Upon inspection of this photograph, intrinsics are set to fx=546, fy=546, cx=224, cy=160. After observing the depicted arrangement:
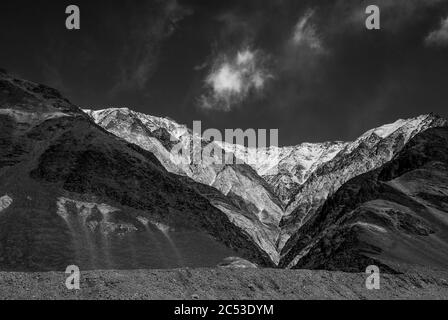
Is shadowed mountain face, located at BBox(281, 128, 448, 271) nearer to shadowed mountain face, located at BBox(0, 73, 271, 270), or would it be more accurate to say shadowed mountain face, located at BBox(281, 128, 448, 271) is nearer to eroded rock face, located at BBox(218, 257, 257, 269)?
eroded rock face, located at BBox(218, 257, 257, 269)

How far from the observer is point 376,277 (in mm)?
50031

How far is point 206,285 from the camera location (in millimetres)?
39125

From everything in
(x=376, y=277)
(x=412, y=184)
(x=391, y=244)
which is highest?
(x=412, y=184)

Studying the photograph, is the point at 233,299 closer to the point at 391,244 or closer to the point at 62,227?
the point at 391,244

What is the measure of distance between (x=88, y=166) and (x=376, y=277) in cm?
14375

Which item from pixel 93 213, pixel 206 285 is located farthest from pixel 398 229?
pixel 206 285

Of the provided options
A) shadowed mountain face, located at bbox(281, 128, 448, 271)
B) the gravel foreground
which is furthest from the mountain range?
the gravel foreground

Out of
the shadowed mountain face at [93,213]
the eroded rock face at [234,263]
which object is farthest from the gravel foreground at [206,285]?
the eroded rock face at [234,263]

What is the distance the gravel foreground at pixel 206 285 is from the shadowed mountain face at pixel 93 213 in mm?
86342

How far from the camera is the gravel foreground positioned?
32438 mm

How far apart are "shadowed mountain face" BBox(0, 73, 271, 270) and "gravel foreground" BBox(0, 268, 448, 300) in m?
86.3

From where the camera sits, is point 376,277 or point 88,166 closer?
point 376,277
